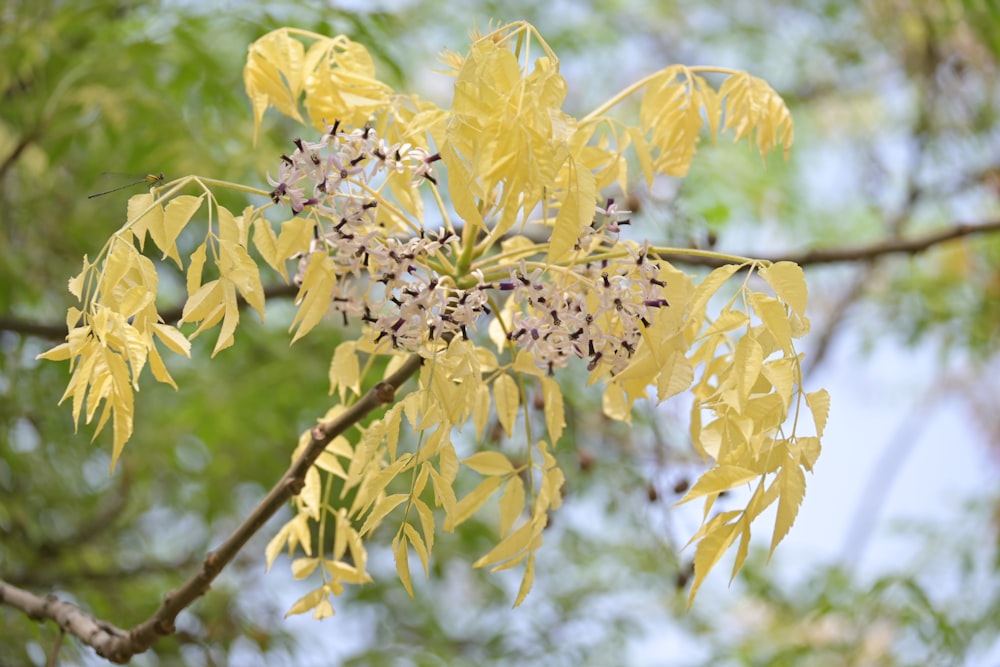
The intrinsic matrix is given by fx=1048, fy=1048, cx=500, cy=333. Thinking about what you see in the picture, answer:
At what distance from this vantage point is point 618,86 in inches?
201

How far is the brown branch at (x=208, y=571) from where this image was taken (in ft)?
3.68

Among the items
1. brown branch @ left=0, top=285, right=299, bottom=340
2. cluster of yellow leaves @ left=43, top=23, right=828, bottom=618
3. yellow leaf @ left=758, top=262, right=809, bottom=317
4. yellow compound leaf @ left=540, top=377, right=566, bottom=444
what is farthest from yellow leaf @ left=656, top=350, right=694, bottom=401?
brown branch @ left=0, top=285, right=299, bottom=340

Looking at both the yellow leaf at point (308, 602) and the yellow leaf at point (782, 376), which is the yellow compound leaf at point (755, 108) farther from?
the yellow leaf at point (308, 602)

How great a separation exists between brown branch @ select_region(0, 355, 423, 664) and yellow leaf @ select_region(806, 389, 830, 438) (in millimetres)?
409

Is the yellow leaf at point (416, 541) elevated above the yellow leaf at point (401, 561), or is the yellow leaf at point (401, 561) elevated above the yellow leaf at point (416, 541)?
the yellow leaf at point (416, 541)

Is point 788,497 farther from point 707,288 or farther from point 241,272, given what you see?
point 241,272

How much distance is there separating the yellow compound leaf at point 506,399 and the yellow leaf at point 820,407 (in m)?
0.38

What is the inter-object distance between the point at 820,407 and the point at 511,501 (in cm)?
40

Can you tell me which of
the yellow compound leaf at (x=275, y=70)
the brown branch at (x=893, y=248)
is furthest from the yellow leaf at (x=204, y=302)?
the brown branch at (x=893, y=248)

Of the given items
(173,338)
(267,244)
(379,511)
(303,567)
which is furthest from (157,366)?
(303,567)

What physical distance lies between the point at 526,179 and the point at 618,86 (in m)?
4.32

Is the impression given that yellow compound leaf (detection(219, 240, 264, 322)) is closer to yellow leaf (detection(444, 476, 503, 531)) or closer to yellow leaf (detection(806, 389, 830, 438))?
yellow leaf (detection(444, 476, 503, 531))

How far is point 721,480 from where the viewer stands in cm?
95

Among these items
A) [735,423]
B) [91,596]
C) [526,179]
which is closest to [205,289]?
[526,179]
